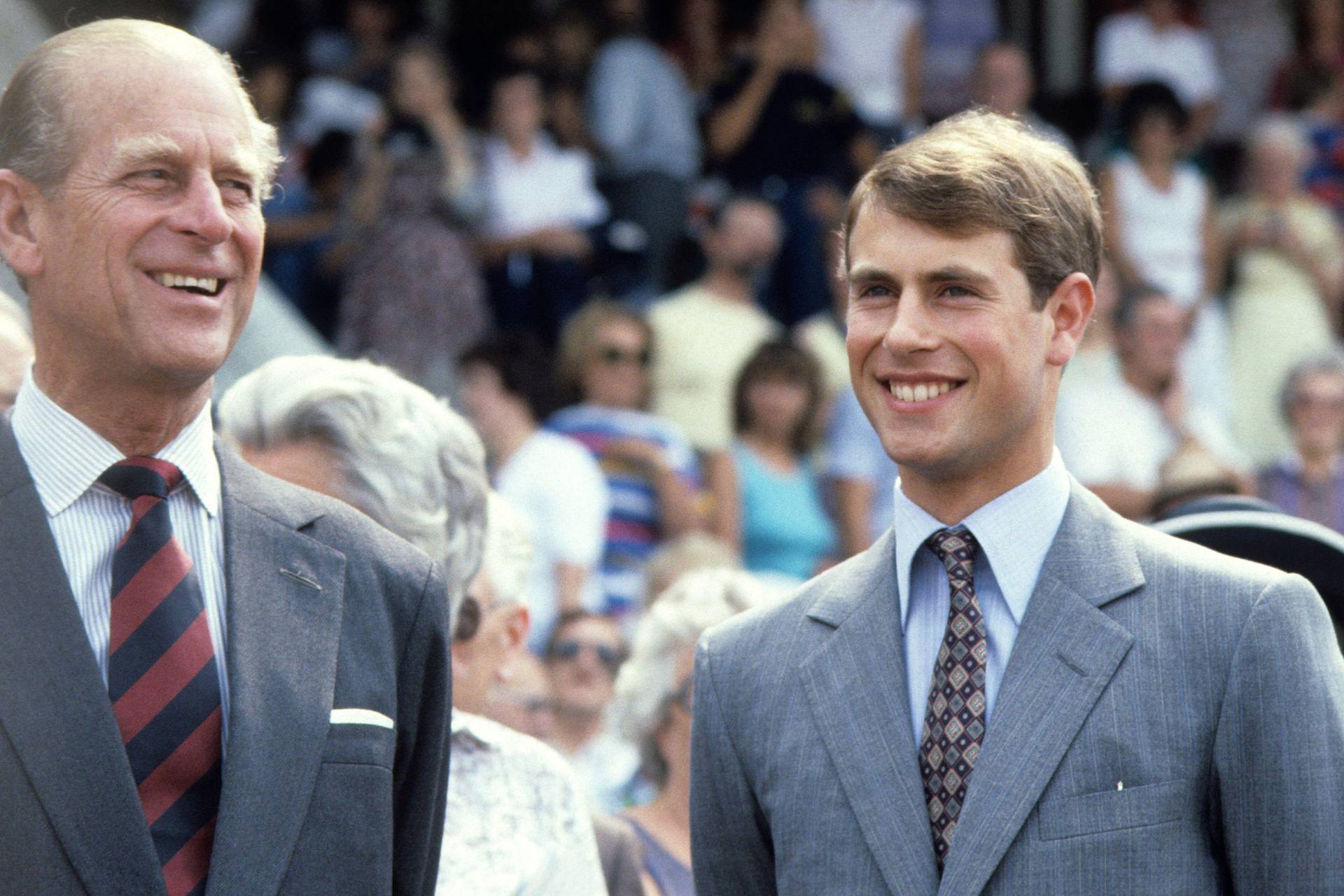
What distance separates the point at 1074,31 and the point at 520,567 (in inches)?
405

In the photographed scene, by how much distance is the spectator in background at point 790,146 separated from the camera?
9.21 m

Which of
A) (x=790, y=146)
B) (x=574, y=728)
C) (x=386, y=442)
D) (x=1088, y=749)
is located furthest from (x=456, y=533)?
(x=790, y=146)

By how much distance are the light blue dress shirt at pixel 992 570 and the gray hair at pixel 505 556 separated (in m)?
0.87

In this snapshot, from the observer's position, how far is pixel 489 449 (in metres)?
6.91

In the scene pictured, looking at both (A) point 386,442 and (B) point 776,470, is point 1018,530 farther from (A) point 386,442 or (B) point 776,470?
(B) point 776,470

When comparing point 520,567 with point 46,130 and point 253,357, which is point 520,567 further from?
point 253,357

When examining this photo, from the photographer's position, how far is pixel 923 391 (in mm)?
2459

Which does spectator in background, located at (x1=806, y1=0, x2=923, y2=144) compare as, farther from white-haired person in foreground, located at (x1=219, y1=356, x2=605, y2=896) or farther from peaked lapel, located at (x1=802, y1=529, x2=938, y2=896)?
peaked lapel, located at (x1=802, y1=529, x2=938, y2=896)

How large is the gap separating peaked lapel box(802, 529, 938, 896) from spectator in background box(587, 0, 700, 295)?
6740mm

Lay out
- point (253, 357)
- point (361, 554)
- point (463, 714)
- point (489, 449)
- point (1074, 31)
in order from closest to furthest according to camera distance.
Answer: point (361, 554)
point (463, 714)
point (253, 357)
point (489, 449)
point (1074, 31)

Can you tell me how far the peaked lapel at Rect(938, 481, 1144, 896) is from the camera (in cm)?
228

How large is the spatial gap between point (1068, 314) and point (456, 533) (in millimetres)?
1044

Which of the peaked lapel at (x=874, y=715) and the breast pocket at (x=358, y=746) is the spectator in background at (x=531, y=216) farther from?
the breast pocket at (x=358, y=746)

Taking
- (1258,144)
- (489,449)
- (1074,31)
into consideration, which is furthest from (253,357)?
(1074,31)
